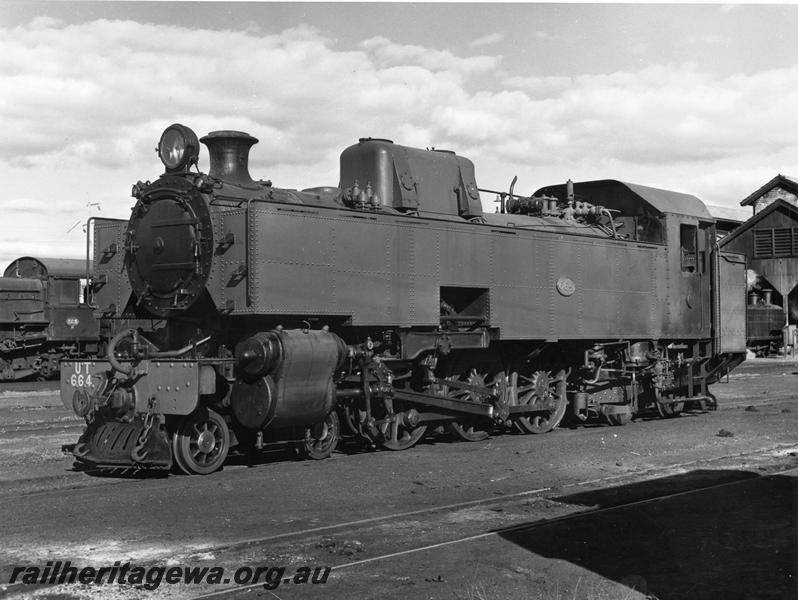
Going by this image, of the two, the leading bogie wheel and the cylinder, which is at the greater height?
the cylinder

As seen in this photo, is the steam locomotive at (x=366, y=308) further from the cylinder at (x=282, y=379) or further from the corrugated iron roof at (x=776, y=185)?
the corrugated iron roof at (x=776, y=185)

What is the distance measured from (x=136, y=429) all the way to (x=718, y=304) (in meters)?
10.5

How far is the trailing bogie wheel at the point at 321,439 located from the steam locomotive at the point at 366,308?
0.06 feet

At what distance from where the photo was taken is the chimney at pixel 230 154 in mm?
10422

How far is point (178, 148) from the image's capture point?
9953mm

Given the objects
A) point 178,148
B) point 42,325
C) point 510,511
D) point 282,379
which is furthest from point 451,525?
point 42,325

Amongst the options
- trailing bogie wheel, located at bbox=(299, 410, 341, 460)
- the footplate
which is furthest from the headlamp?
trailing bogie wheel, located at bbox=(299, 410, 341, 460)

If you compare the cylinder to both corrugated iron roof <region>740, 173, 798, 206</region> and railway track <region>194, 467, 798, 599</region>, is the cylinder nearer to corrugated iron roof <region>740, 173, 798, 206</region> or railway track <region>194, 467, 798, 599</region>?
railway track <region>194, 467, 798, 599</region>

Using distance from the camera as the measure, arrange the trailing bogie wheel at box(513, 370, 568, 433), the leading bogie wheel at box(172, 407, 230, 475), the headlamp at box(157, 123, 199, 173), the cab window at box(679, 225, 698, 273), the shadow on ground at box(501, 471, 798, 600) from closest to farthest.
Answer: the shadow on ground at box(501, 471, 798, 600) → the leading bogie wheel at box(172, 407, 230, 475) → the headlamp at box(157, 123, 199, 173) → the trailing bogie wheel at box(513, 370, 568, 433) → the cab window at box(679, 225, 698, 273)

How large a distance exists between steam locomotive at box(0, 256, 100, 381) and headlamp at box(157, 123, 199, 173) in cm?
1511

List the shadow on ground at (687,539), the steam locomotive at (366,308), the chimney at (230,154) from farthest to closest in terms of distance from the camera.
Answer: the chimney at (230,154)
the steam locomotive at (366,308)
the shadow on ground at (687,539)

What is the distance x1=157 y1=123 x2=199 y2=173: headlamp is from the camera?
32.3ft

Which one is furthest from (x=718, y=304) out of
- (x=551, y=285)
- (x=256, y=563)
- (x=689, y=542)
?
(x=256, y=563)

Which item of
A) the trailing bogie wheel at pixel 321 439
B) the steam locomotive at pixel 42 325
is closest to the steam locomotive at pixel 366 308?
the trailing bogie wheel at pixel 321 439
